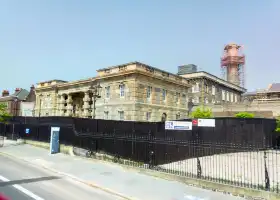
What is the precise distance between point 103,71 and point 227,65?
5461 cm

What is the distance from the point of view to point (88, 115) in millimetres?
37531

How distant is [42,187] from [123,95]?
2187cm

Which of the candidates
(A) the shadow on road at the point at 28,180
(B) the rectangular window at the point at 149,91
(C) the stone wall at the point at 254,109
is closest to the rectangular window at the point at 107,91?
(B) the rectangular window at the point at 149,91

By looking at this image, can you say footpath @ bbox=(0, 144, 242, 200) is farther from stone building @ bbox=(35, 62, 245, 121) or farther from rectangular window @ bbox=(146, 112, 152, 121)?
rectangular window @ bbox=(146, 112, 152, 121)

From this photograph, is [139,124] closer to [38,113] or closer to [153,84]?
[153,84]

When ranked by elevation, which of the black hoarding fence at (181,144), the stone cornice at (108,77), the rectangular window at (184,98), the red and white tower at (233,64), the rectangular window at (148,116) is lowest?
the black hoarding fence at (181,144)

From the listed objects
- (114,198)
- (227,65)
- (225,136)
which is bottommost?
(114,198)

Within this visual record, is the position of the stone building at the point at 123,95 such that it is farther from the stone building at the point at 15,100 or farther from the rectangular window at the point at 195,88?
the stone building at the point at 15,100

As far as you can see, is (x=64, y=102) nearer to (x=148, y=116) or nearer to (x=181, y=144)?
(x=148, y=116)

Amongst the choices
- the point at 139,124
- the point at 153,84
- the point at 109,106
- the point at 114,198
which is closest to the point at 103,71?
the point at 109,106

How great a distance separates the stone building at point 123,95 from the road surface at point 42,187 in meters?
14.9

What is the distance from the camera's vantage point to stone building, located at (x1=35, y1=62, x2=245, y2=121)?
30156 millimetres

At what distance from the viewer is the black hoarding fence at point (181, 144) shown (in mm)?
11785

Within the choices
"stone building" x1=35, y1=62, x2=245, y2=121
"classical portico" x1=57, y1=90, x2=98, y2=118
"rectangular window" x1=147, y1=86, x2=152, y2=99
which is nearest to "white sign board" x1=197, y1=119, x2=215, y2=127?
"stone building" x1=35, y1=62, x2=245, y2=121
